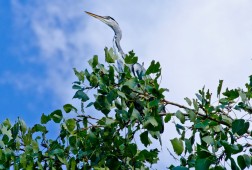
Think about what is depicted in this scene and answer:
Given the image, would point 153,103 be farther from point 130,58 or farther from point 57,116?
point 57,116

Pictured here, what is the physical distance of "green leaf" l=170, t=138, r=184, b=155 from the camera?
3275 mm

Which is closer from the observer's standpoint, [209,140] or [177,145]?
[209,140]

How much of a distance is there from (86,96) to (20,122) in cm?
67

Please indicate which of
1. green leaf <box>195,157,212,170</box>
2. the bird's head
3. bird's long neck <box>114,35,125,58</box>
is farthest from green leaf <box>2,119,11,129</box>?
the bird's head

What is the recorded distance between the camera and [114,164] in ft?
12.3

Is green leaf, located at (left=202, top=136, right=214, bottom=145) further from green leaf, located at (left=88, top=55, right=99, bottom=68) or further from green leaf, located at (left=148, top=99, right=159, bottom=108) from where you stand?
green leaf, located at (left=88, top=55, right=99, bottom=68)

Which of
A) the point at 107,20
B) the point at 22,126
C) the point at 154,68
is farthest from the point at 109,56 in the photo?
the point at 107,20

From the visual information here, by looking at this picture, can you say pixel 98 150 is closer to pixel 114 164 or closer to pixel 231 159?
pixel 114 164

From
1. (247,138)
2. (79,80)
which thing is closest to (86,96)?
(79,80)

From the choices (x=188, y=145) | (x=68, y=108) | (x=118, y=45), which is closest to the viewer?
(x=188, y=145)

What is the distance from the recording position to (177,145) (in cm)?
329

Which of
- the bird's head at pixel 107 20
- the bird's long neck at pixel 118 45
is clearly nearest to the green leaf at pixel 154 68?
the bird's long neck at pixel 118 45

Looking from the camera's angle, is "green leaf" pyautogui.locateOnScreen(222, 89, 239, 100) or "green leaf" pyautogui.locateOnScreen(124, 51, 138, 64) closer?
"green leaf" pyautogui.locateOnScreen(222, 89, 239, 100)

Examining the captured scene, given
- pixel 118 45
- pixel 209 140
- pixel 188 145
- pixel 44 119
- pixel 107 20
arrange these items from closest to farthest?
pixel 209 140 → pixel 188 145 → pixel 44 119 → pixel 118 45 → pixel 107 20
